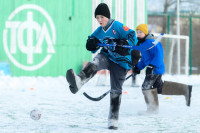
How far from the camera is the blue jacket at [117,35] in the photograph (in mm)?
3877

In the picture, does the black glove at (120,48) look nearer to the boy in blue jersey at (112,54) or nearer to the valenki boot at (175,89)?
the boy in blue jersey at (112,54)

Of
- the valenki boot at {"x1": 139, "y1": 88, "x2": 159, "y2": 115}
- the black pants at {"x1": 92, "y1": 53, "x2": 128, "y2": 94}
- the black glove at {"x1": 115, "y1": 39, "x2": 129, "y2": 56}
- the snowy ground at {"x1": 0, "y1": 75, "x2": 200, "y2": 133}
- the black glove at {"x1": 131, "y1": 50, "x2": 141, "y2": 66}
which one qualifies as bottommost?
the snowy ground at {"x1": 0, "y1": 75, "x2": 200, "y2": 133}

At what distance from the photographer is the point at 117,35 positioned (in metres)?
3.91

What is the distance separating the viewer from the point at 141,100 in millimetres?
6602

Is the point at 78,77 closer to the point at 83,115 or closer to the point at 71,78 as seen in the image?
the point at 71,78

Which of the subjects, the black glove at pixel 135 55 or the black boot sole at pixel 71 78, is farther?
the black glove at pixel 135 55

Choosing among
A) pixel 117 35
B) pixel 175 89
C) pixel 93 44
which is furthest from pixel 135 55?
pixel 175 89

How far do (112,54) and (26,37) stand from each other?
788cm

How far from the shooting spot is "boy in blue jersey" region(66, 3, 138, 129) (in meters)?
3.86

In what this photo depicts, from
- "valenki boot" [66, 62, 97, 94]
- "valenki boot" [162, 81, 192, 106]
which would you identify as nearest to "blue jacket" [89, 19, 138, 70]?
"valenki boot" [66, 62, 97, 94]

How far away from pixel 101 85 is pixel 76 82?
5.86 m

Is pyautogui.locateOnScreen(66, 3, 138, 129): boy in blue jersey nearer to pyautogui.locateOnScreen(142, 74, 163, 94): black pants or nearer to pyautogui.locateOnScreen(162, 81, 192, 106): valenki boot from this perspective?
pyautogui.locateOnScreen(142, 74, 163, 94): black pants

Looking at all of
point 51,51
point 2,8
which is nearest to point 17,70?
point 51,51

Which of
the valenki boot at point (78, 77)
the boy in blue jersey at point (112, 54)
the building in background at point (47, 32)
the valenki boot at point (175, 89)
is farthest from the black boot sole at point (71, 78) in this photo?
the building in background at point (47, 32)
